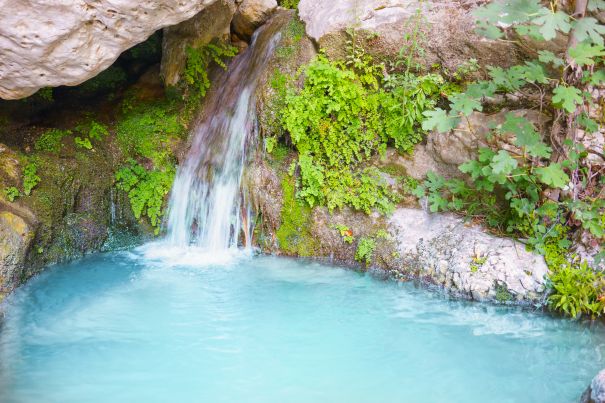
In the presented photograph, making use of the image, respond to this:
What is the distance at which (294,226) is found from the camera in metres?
7.41

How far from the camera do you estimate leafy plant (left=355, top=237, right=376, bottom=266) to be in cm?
697

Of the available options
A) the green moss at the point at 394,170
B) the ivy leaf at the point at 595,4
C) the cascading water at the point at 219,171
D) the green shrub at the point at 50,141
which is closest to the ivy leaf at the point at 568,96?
the ivy leaf at the point at 595,4

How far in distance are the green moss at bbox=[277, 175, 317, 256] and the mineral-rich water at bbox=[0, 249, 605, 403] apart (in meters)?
0.47

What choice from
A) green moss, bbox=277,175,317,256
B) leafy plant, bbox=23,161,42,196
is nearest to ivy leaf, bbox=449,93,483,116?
green moss, bbox=277,175,317,256

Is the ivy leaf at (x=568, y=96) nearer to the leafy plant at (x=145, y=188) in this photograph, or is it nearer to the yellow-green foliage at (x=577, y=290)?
the yellow-green foliage at (x=577, y=290)

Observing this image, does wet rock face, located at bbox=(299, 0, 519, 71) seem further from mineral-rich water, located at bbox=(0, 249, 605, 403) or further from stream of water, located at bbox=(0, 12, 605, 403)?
mineral-rich water, located at bbox=(0, 249, 605, 403)

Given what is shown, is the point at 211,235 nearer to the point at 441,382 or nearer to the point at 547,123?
the point at 441,382

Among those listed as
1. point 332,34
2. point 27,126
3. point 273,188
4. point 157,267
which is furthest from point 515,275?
point 27,126

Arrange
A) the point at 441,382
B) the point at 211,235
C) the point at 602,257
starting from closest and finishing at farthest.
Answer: the point at 441,382 → the point at 602,257 → the point at 211,235

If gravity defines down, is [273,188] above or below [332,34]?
below

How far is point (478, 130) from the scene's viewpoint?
268 inches

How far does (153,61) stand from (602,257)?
327 inches

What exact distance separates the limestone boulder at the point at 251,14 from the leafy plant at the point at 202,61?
478 mm

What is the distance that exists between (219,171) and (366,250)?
2710 mm
